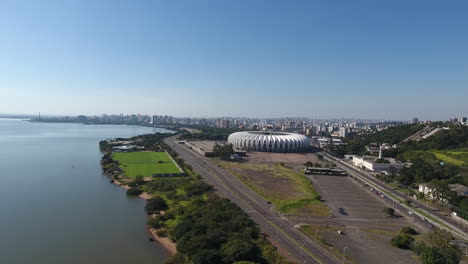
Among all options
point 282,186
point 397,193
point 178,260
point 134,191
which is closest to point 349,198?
point 397,193

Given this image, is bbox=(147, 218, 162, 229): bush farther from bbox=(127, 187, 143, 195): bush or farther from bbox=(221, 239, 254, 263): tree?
bbox=(127, 187, 143, 195): bush

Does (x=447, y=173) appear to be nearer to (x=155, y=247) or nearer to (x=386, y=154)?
(x=386, y=154)

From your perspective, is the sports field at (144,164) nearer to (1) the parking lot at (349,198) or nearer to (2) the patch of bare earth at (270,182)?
(2) the patch of bare earth at (270,182)

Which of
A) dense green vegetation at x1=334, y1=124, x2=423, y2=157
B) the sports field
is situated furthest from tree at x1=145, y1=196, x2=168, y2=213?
dense green vegetation at x1=334, y1=124, x2=423, y2=157

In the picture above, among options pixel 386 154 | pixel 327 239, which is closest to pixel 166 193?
pixel 327 239

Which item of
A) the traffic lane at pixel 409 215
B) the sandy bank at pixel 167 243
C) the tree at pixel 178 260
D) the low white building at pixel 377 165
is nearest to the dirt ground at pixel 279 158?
the low white building at pixel 377 165

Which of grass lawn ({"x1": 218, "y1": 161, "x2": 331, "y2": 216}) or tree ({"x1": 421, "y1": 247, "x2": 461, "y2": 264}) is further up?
tree ({"x1": 421, "y1": 247, "x2": 461, "y2": 264})
